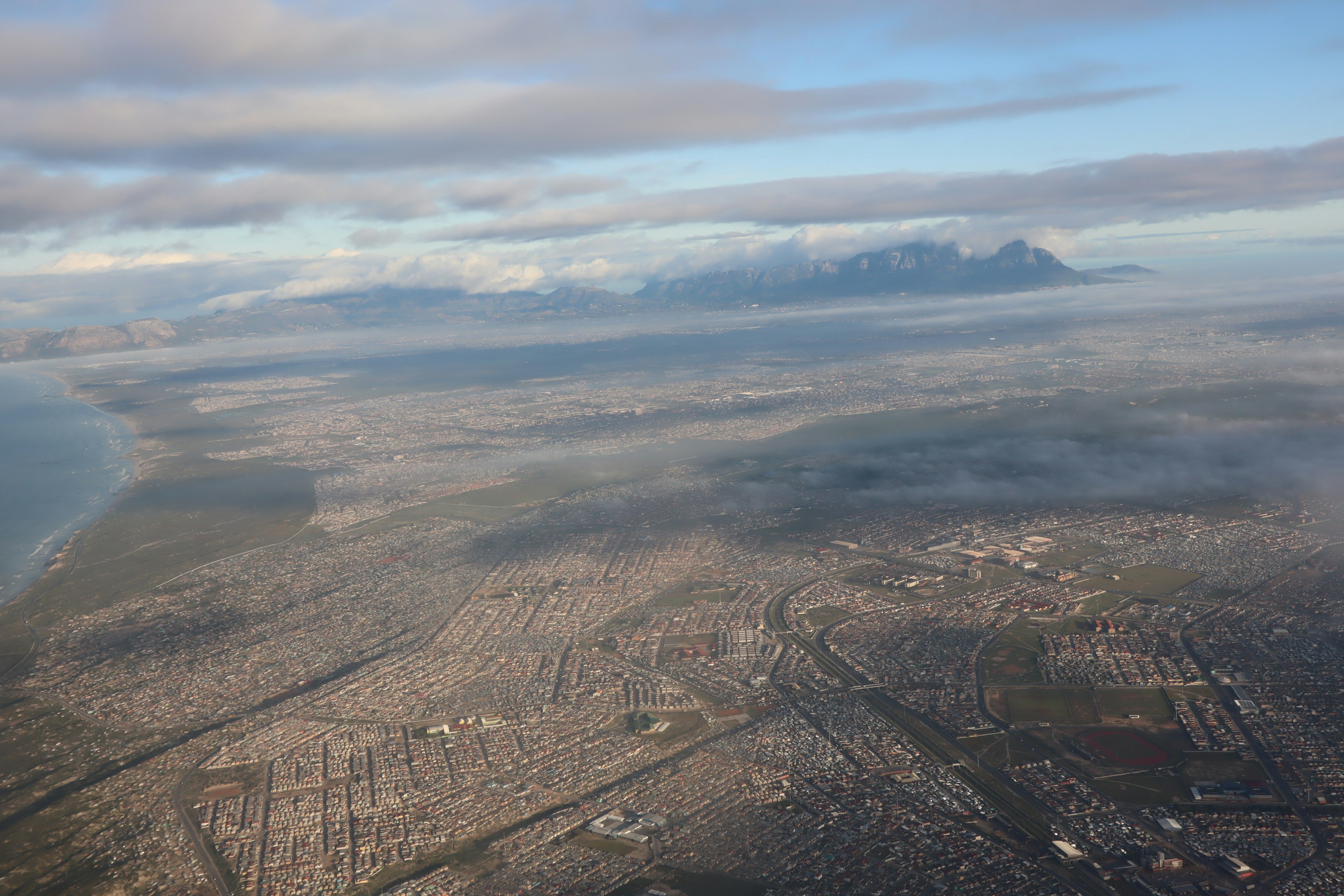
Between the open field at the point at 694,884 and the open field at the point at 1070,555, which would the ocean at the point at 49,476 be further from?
the open field at the point at 1070,555

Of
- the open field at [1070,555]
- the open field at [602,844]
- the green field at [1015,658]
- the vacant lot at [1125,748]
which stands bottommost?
the vacant lot at [1125,748]

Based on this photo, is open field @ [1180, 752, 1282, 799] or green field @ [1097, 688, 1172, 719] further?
green field @ [1097, 688, 1172, 719]

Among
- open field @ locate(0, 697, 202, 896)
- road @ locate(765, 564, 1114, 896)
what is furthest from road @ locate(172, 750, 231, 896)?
road @ locate(765, 564, 1114, 896)

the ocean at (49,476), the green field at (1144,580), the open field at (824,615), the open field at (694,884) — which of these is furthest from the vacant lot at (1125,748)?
the ocean at (49,476)

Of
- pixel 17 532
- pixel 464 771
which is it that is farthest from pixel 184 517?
pixel 464 771

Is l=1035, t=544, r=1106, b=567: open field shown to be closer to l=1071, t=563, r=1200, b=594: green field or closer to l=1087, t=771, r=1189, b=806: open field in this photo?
l=1071, t=563, r=1200, b=594: green field

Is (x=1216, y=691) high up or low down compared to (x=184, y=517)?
down

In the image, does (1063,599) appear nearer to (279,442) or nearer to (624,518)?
(624,518)
